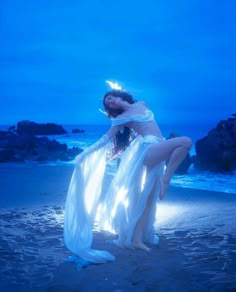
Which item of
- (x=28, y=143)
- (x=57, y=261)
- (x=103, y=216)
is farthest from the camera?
(x=28, y=143)

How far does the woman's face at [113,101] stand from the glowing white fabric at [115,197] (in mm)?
520

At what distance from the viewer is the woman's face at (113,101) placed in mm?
5512

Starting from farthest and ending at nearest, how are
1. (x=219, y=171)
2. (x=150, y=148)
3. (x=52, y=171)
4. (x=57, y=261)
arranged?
1. (x=219, y=171)
2. (x=52, y=171)
3. (x=150, y=148)
4. (x=57, y=261)

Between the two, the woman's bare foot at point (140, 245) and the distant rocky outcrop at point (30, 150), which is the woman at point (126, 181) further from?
the distant rocky outcrop at point (30, 150)

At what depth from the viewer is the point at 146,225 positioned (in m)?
5.41

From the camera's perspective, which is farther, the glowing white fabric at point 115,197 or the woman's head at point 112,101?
the woman's head at point 112,101

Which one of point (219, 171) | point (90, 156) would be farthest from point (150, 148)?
point (219, 171)

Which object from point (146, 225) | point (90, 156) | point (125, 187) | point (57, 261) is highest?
point (90, 156)

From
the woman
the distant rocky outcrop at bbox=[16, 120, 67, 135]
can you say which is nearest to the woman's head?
the woman

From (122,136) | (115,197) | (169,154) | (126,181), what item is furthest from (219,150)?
(169,154)

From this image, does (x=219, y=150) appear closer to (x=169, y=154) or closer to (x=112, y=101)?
(x=112, y=101)

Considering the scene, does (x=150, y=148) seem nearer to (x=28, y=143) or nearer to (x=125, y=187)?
(x=125, y=187)

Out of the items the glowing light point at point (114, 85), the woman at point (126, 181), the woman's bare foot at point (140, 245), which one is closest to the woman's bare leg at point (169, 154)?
the woman at point (126, 181)

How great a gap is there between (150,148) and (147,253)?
1281 mm
